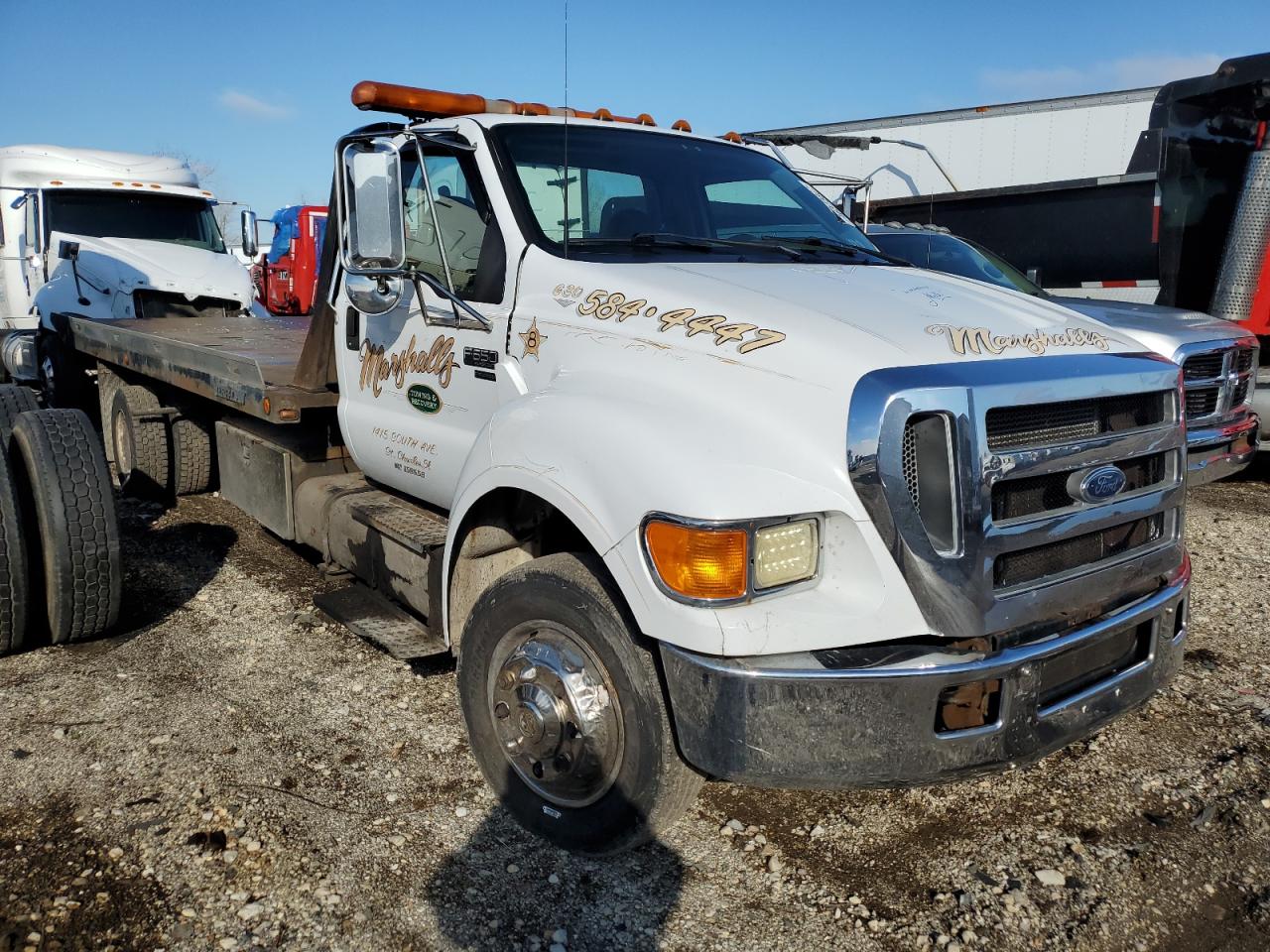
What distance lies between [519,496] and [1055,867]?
198 cm

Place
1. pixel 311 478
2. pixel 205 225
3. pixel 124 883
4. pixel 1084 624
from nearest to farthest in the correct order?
1. pixel 1084 624
2. pixel 124 883
3. pixel 311 478
4. pixel 205 225

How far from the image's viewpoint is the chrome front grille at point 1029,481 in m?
2.38

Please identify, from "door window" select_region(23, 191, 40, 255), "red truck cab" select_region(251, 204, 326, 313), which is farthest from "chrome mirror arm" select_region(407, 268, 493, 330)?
"red truck cab" select_region(251, 204, 326, 313)

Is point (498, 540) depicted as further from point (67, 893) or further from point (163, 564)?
point (163, 564)

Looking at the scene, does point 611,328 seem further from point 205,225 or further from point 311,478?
point 205,225

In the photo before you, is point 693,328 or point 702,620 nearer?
point 702,620

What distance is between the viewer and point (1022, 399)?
2502mm

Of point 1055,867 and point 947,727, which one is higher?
point 947,727

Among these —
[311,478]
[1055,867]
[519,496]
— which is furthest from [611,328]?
[311,478]

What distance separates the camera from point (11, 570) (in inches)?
168

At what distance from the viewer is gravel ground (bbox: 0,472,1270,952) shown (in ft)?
8.91

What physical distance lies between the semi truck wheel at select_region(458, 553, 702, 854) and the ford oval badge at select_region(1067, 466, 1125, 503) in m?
1.20

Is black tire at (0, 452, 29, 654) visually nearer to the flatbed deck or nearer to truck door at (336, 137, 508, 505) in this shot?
the flatbed deck

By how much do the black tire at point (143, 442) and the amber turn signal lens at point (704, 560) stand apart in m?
5.40
